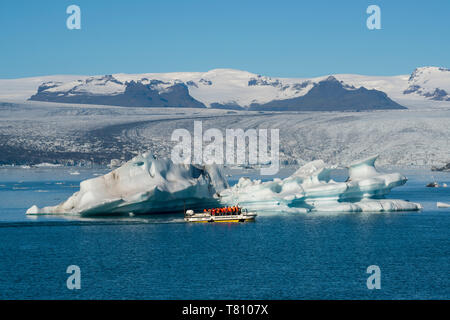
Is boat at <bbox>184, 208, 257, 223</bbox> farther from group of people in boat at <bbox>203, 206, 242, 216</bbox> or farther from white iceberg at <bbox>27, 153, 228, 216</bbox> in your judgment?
white iceberg at <bbox>27, 153, 228, 216</bbox>

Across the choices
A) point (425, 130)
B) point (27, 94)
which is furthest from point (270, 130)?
point (27, 94)

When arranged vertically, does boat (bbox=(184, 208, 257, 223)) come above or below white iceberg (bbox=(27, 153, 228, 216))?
below

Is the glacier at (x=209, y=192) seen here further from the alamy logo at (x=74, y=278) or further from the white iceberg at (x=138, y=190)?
the alamy logo at (x=74, y=278)

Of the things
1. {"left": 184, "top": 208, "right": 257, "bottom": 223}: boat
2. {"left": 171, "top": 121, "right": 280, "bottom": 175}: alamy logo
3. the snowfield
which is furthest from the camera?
the snowfield

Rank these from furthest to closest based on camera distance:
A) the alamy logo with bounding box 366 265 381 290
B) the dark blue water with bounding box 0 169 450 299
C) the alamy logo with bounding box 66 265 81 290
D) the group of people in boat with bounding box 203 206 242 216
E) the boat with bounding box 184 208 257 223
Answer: the group of people in boat with bounding box 203 206 242 216 < the boat with bounding box 184 208 257 223 < the alamy logo with bounding box 66 265 81 290 < the alamy logo with bounding box 366 265 381 290 < the dark blue water with bounding box 0 169 450 299

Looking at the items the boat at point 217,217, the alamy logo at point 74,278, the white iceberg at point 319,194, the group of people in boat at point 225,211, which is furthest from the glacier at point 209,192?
the alamy logo at point 74,278

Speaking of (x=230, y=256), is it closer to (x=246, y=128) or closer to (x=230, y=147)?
(x=230, y=147)

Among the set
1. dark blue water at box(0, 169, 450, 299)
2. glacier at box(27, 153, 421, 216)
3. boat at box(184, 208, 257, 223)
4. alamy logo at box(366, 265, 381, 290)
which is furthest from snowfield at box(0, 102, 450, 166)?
alamy logo at box(366, 265, 381, 290)
